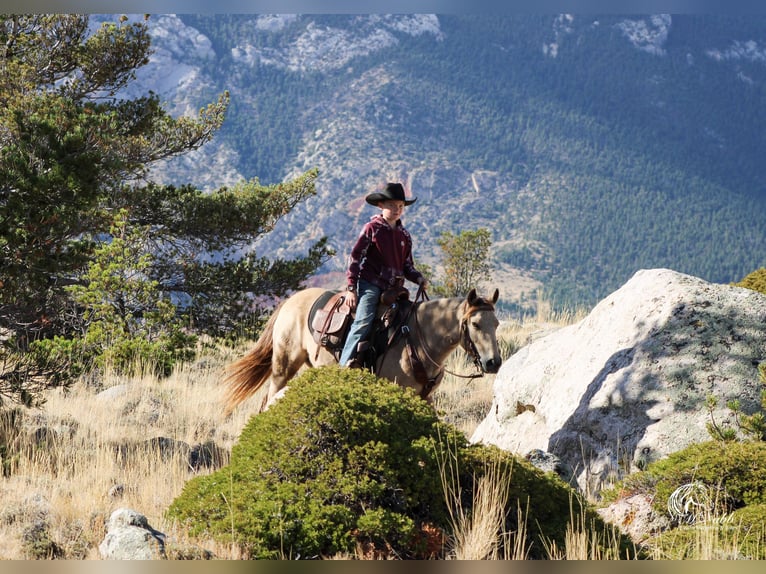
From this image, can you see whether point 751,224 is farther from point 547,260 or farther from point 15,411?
point 15,411

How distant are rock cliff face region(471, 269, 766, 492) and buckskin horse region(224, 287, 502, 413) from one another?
1.07 metres

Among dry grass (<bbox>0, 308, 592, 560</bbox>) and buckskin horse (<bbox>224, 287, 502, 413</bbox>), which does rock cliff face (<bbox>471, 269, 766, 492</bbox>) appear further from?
dry grass (<bbox>0, 308, 592, 560</bbox>)

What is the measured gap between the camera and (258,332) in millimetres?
17281

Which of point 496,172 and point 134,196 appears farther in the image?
point 496,172

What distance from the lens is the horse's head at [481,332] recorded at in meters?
7.64

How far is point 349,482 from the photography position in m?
4.85

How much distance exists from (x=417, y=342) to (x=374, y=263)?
831 millimetres

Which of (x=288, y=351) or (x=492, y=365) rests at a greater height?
(x=492, y=365)

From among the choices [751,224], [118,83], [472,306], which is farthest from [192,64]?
[472,306]

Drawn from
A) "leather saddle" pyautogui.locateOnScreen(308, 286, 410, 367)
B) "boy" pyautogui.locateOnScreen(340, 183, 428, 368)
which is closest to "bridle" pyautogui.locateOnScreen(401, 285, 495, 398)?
"leather saddle" pyautogui.locateOnScreen(308, 286, 410, 367)

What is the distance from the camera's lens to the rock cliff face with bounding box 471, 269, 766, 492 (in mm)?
7574

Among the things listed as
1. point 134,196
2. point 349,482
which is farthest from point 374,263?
point 134,196

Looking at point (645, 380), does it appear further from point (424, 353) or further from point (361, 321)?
point (361, 321)

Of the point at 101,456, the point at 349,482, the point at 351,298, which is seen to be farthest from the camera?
the point at 351,298
